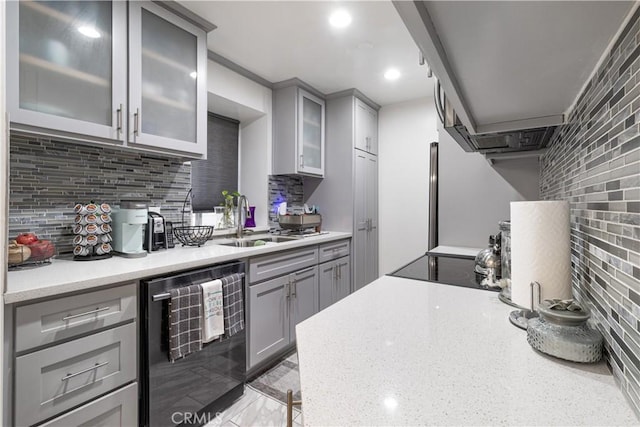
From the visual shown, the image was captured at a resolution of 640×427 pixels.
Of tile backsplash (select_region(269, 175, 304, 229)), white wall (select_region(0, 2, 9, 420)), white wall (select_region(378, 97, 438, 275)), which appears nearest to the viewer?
white wall (select_region(0, 2, 9, 420))

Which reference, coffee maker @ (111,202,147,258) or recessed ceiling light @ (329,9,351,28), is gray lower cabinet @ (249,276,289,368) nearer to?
coffee maker @ (111,202,147,258)

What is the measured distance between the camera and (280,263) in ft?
7.06

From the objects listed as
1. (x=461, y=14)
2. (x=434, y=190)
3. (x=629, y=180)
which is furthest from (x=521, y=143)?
(x=461, y=14)

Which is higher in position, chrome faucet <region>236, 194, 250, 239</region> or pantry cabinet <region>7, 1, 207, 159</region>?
pantry cabinet <region>7, 1, 207, 159</region>

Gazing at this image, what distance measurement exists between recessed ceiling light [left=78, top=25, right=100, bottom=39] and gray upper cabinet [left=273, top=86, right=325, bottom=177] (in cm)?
160

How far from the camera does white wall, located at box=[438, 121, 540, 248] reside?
204cm

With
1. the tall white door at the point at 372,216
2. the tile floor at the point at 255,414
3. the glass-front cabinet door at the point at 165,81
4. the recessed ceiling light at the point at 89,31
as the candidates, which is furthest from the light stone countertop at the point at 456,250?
the recessed ceiling light at the point at 89,31

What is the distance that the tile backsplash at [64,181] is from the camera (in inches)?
55.9

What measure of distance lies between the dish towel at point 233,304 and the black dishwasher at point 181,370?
0.15ft

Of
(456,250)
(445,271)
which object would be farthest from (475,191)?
(445,271)

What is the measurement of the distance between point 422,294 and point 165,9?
2088 millimetres

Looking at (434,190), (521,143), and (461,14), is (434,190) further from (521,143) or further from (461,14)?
(461,14)

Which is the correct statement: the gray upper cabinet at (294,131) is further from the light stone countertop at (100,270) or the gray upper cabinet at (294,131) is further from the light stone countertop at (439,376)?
the light stone countertop at (439,376)

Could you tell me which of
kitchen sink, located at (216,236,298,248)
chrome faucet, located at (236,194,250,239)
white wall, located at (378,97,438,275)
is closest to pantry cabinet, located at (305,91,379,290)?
white wall, located at (378,97,438,275)
